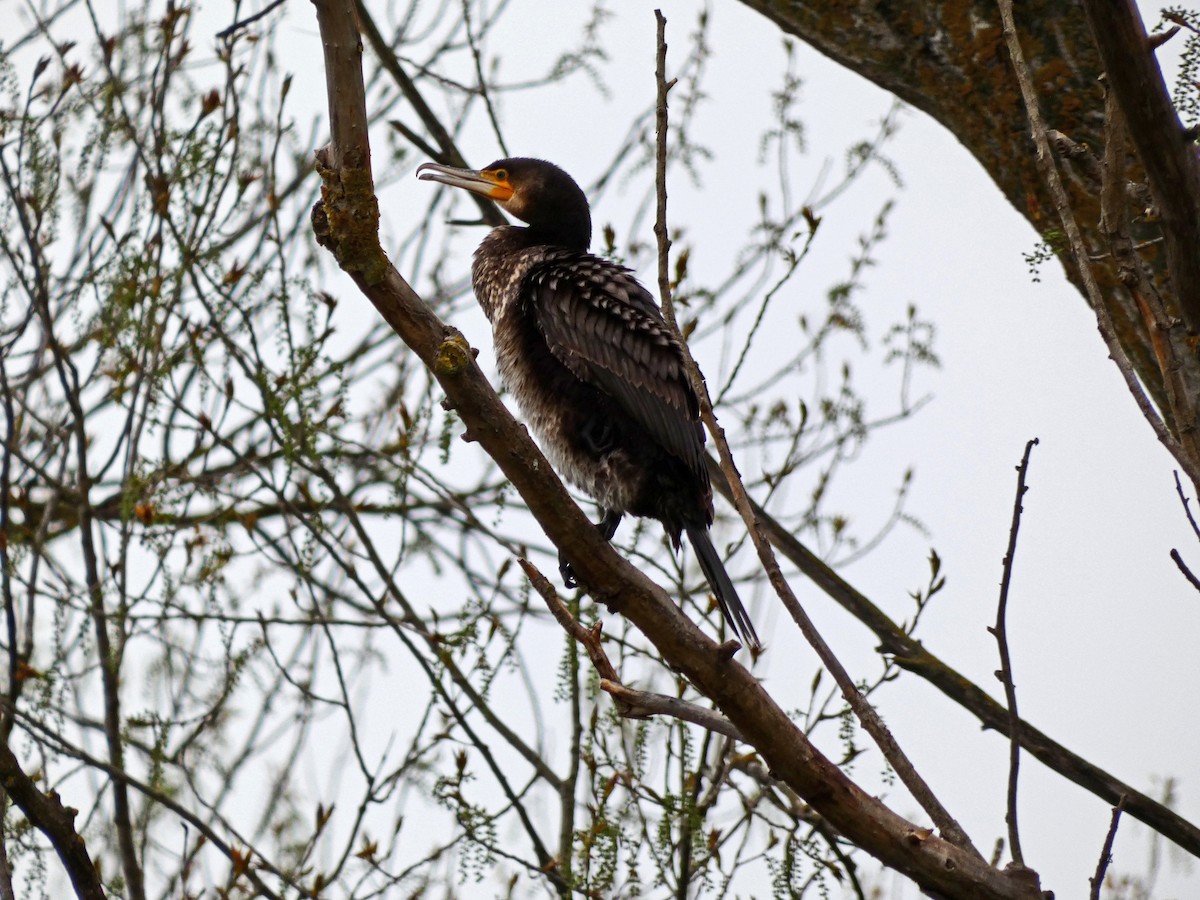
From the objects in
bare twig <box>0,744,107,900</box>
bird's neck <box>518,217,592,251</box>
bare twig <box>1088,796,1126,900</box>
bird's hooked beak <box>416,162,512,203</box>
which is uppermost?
bird's hooked beak <box>416,162,512,203</box>

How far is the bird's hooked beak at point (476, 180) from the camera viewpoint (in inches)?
168

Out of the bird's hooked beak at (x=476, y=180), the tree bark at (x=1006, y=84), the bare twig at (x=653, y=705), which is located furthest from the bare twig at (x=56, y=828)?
the bird's hooked beak at (x=476, y=180)

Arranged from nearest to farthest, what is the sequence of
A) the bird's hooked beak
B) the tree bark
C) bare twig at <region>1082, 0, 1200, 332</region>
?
bare twig at <region>1082, 0, 1200, 332</region> < the tree bark < the bird's hooked beak

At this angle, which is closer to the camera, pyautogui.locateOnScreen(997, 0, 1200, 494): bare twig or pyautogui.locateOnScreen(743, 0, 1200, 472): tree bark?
pyautogui.locateOnScreen(997, 0, 1200, 494): bare twig

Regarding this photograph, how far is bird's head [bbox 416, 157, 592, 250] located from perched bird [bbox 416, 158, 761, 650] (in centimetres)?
41

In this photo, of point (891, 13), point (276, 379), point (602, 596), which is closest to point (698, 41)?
point (891, 13)

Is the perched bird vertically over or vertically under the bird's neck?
under

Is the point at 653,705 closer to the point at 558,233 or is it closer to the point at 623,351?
the point at 623,351

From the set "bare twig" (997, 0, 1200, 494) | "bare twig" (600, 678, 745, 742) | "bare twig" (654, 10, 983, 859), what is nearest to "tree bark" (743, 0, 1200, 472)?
"bare twig" (997, 0, 1200, 494)

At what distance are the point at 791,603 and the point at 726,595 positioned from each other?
0.80 m

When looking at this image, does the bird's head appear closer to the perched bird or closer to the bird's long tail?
the perched bird

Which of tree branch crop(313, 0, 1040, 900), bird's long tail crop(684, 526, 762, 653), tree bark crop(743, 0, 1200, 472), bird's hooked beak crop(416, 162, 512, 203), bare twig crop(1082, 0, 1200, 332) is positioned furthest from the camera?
bird's hooked beak crop(416, 162, 512, 203)

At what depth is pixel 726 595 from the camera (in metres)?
3.25

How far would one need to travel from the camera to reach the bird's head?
4.29 meters
